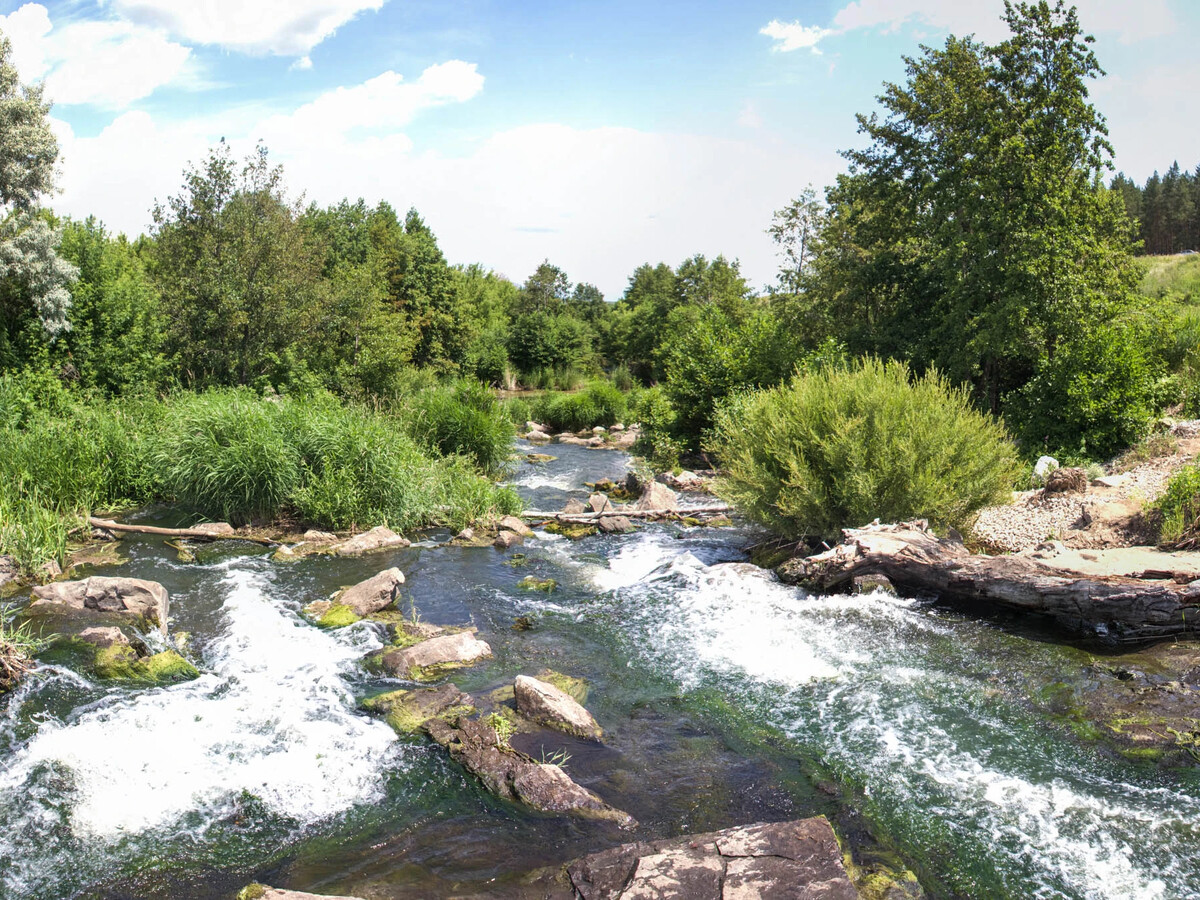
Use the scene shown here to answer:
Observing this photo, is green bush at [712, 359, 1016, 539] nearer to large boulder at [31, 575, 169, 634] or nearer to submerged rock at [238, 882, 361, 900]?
large boulder at [31, 575, 169, 634]

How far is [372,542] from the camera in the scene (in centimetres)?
1309

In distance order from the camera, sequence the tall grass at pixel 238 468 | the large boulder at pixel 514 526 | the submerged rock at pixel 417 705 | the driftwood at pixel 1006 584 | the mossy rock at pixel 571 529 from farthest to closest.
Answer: the mossy rock at pixel 571 529, the large boulder at pixel 514 526, the tall grass at pixel 238 468, the driftwood at pixel 1006 584, the submerged rock at pixel 417 705

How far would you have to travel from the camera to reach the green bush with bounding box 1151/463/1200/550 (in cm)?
1020

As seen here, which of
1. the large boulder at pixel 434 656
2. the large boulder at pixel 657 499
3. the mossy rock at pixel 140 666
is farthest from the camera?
the large boulder at pixel 657 499

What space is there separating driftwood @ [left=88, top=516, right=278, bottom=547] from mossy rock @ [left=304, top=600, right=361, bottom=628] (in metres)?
3.37

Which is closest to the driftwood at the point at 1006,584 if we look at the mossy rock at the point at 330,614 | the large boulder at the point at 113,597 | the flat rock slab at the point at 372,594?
the flat rock slab at the point at 372,594

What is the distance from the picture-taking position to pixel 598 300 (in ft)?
250

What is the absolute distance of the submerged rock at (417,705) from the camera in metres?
7.18

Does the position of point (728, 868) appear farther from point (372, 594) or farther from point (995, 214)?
point (995, 214)

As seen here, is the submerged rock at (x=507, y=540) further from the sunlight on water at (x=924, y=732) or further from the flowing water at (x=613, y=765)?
the flowing water at (x=613, y=765)

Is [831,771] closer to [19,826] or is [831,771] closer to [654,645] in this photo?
[654,645]

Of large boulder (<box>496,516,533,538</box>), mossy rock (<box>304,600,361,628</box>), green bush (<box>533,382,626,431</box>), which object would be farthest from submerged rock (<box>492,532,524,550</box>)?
green bush (<box>533,382,626,431</box>)

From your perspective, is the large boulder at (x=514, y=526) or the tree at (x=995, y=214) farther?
the tree at (x=995, y=214)

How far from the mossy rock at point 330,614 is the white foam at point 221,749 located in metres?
1.20
